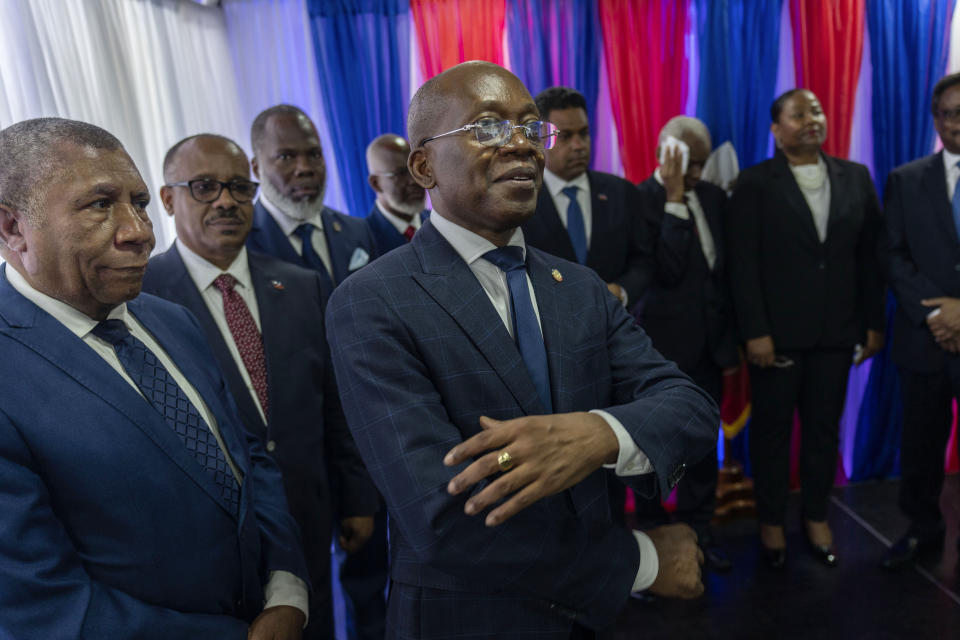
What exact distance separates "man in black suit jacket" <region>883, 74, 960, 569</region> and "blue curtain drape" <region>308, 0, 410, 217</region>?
2433 mm

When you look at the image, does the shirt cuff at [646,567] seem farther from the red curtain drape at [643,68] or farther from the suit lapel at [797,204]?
the red curtain drape at [643,68]

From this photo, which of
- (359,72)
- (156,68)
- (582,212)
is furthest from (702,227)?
(156,68)

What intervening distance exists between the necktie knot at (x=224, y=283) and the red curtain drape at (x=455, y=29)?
2042 millimetres

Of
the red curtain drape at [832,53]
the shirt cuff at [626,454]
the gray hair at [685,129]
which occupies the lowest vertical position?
the shirt cuff at [626,454]

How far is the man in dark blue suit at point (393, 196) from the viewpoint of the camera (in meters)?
3.30

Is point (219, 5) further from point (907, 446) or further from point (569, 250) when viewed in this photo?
point (907, 446)

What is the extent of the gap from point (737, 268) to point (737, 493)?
1.35 m

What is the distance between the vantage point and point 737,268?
3.28 meters

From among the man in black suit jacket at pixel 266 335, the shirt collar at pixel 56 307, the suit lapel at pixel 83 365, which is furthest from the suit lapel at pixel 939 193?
the shirt collar at pixel 56 307

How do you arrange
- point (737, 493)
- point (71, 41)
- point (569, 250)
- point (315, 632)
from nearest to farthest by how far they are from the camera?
1. point (315, 632)
2. point (71, 41)
3. point (569, 250)
4. point (737, 493)

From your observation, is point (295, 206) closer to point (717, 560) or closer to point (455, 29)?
point (455, 29)

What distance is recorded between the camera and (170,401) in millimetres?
1394

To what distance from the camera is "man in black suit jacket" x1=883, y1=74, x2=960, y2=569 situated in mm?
2996

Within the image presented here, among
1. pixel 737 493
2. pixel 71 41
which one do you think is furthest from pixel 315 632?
pixel 737 493
